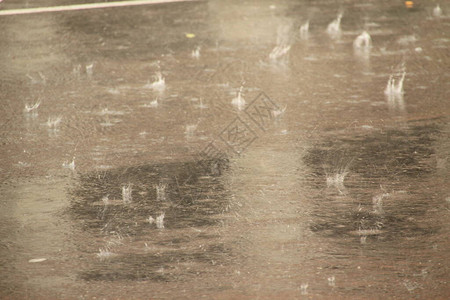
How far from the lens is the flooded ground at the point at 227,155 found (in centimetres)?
416

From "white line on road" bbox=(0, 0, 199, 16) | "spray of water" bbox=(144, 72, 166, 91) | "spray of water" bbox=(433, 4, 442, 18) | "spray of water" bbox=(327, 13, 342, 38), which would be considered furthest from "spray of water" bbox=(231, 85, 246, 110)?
"white line on road" bbox=(0, 0, 199, 16)

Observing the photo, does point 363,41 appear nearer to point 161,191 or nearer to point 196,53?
point 196,53

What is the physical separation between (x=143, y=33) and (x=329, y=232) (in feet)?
15.2

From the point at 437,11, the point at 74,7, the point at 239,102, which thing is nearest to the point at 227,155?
the point at 239,102

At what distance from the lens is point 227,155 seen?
5664 millimetres

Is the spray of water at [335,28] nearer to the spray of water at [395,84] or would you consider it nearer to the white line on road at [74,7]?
the spray of water at [395,84]

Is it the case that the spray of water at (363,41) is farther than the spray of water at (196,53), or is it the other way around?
the spray of water at (363,41)

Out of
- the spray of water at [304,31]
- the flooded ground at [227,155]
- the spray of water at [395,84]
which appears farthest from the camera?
the spray of water at [304,31]

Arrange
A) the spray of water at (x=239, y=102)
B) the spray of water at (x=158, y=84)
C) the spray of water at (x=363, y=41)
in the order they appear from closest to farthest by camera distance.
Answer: the spray of water at (x=239, y=102) → the spray of water at (x=158, y=84) → the spray of water at (x=363, y=41)

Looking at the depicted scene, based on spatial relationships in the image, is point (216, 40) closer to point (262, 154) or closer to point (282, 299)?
point (262, 154)

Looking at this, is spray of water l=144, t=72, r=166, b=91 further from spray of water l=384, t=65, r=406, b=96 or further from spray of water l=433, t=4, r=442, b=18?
spray of water l=433, t=4, r=442, b=18

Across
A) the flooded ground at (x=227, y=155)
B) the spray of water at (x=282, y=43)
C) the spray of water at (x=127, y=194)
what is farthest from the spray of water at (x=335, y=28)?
the spray of water at (x=127, y=194)

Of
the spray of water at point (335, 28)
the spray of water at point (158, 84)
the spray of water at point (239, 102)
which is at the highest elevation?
the spray of water at point (335, 28)

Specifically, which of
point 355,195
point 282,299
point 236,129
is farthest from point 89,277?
point 236,129
